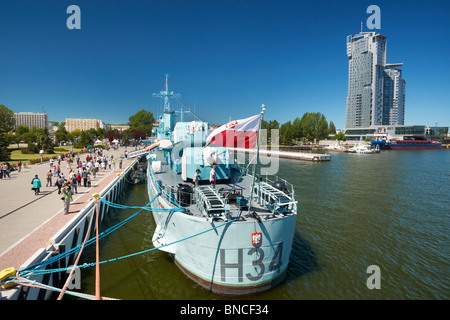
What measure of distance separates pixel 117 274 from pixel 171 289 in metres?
2.91

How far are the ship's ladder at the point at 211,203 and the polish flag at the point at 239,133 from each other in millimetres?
2360

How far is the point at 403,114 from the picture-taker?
653ft

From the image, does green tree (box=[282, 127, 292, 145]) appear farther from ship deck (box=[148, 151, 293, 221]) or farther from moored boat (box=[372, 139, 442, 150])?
ship deck (box=[148, 151, 293, 221])

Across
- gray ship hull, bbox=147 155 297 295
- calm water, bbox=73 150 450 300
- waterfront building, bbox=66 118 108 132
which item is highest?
waterfront building, bbox=66 118 108 132

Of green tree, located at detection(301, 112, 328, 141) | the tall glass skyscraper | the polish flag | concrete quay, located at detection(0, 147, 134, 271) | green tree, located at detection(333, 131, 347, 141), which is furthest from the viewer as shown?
the tall glass skyscraper

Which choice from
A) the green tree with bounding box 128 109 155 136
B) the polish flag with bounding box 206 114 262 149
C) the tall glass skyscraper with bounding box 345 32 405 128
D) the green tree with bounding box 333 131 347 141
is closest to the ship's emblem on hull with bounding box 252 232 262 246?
the polish flag with bounding box 206 114 262 149

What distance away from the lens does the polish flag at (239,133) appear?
8891 millimetres

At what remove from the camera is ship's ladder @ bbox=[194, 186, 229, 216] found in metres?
8.95

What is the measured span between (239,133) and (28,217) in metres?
12.4

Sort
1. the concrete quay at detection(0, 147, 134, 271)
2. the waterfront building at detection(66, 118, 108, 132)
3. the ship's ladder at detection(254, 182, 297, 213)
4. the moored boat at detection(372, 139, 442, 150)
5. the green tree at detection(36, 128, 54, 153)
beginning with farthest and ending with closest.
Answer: the waterfront building at detection(66, 118, 108, 132), the moored boat at detection(372, 139, 442, 150), the green tree at detection(36, 128, 54, 153), the ship's ladder at detection(254, 182, 297, 213), the concrete quay at detection(0, 147, 134, 271)

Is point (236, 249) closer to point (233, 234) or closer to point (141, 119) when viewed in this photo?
point (233, 234)

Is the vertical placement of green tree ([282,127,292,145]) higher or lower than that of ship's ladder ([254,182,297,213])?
higher

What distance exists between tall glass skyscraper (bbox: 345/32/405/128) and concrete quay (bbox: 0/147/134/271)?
19244 centimetres

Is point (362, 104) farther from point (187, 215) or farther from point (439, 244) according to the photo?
point (187, 215)
